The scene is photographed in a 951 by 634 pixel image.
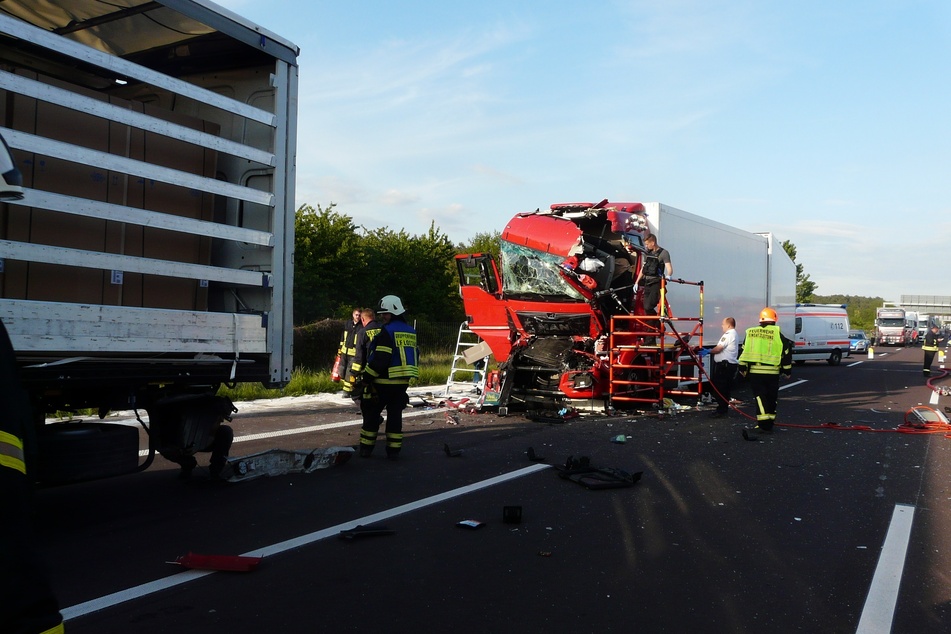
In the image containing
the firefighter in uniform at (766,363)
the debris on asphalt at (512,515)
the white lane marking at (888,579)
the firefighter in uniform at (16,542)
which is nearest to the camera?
the firefighter in uniform at (16,542)

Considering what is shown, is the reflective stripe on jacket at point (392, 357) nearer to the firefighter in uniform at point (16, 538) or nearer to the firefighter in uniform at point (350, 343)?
the firefighter in uniform at point (350, 343)

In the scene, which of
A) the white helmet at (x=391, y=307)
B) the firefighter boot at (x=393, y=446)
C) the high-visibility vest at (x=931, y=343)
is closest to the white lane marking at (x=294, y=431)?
the firefighter boot at (x=393, y=446)

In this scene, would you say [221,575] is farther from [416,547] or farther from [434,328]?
[434,328]

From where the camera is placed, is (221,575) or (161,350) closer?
(221,575)

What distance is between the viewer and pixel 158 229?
18.1ft

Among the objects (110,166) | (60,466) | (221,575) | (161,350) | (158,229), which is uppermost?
(110,166)

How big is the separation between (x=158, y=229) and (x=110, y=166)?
0.70 metres

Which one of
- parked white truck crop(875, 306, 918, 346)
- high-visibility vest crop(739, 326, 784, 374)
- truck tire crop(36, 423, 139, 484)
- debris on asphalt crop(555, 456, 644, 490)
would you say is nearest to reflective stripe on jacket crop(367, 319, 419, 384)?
debris on asphalt crop(555, 456, 644, 490)

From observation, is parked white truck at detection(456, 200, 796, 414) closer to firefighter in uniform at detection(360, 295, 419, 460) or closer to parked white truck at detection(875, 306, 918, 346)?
firefighter in uniform at detection(360, 295, 419, 460)

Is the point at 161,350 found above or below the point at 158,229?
below

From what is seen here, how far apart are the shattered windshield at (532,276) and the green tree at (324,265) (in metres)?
9.15

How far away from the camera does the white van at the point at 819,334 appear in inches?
1018

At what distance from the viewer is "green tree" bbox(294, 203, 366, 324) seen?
20.5m

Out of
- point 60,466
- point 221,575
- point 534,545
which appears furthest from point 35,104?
point 534,545
